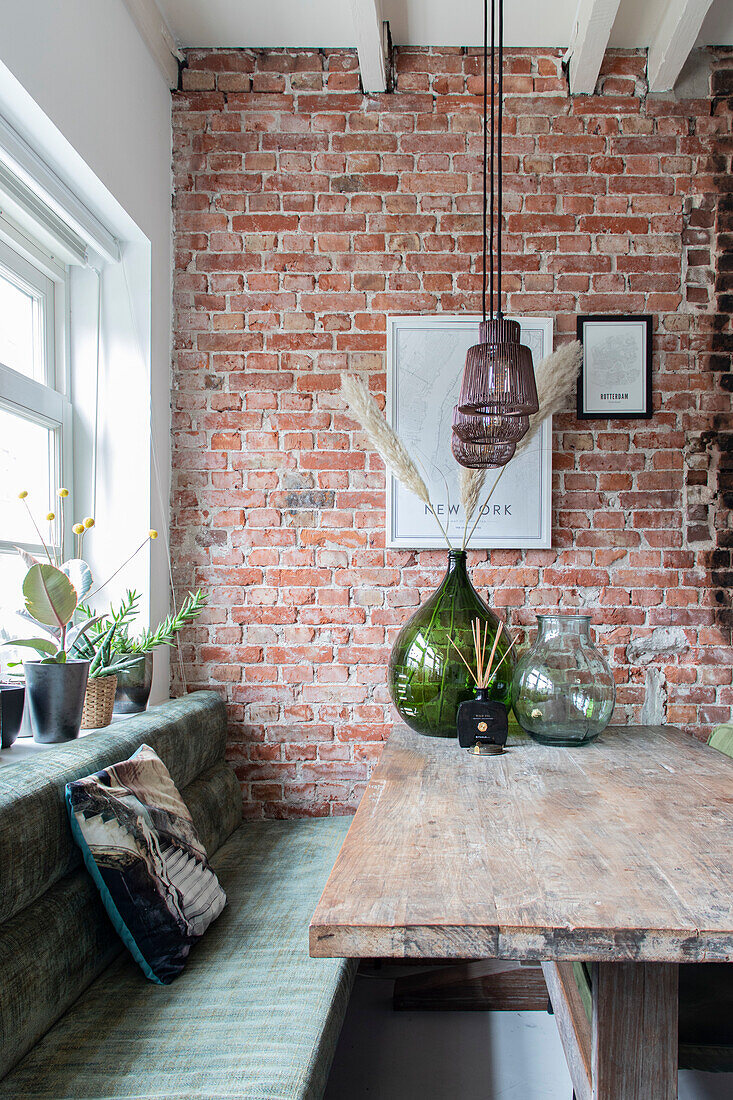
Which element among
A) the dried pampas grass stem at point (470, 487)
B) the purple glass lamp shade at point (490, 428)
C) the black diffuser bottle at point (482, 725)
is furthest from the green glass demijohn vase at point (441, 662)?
the purple glass lamp shade at point (490, 428)

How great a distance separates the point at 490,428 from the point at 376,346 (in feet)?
2.72

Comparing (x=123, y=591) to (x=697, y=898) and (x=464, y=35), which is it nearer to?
(x=697, y=898)

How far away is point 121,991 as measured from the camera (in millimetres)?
1445

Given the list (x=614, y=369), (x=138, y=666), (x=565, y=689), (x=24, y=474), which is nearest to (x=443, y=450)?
(x=614, y=369)

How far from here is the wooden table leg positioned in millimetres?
1125

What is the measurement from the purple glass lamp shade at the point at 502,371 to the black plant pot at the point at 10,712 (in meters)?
1.24

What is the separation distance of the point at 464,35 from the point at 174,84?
0.96 m

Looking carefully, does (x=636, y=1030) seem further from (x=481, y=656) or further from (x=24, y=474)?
(x=24, y=474)

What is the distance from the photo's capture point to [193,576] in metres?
2.60

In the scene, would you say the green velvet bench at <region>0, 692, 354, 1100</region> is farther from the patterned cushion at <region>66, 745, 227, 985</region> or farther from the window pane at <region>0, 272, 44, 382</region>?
the window pane at <region>0, 272, 44, 382</region>

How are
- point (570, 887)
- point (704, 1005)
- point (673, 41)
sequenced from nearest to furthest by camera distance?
point (570, 887) < point (704, 1005) < point (673, 41)

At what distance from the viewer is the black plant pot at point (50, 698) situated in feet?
5.72

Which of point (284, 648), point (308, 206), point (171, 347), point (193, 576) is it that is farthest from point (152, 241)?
point (284, 648)

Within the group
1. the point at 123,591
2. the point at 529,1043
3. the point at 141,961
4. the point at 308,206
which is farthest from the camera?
the point at 308,206
